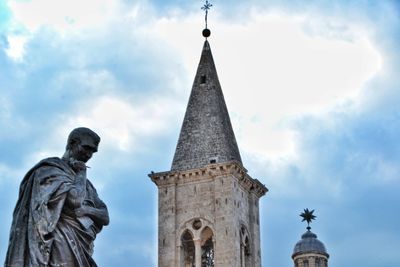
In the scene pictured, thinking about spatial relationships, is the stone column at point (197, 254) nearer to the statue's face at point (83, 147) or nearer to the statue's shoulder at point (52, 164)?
the statue's face at point (83, 147)

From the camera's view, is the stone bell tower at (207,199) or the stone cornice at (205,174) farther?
the stone cornice at (205,174)

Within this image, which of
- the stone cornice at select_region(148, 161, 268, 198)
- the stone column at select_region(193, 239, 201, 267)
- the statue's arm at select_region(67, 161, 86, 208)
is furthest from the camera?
the stone cornice at select_region(148, 161, 268, 198)

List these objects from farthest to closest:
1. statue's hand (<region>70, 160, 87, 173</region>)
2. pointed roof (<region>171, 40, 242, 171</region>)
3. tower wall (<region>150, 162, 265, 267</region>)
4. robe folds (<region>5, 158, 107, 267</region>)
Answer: pointed roof (<region>171, 40, 242, 171</region>), tower wall (<region>150, 162, 265, 267</region>), statue's hand (<region>70, 160, 87, 173</region>), robe folds (<region>5, 158, 107, 267</region>)

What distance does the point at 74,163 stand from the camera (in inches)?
218

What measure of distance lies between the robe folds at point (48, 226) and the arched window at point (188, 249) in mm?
41863

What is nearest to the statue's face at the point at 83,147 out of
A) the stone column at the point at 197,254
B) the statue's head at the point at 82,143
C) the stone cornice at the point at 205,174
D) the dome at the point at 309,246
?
the statue's head at the point at 82,143

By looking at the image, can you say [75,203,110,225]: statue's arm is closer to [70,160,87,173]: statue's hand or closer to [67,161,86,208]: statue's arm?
[67,161,86,208]: statue's arm

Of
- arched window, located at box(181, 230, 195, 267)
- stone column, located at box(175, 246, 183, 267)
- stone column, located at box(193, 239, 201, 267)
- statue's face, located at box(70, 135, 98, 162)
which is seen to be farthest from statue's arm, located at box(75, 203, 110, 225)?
arched window, located at box(181, 230, 195, 267)

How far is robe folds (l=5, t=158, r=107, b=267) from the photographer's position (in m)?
5.11

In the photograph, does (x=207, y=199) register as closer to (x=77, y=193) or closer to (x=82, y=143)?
(x=82, y=143)

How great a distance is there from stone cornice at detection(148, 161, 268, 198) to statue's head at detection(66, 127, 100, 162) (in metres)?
40.7

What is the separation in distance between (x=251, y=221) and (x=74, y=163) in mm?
43971

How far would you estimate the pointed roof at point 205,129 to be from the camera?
4753 cm

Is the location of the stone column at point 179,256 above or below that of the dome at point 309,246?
below
